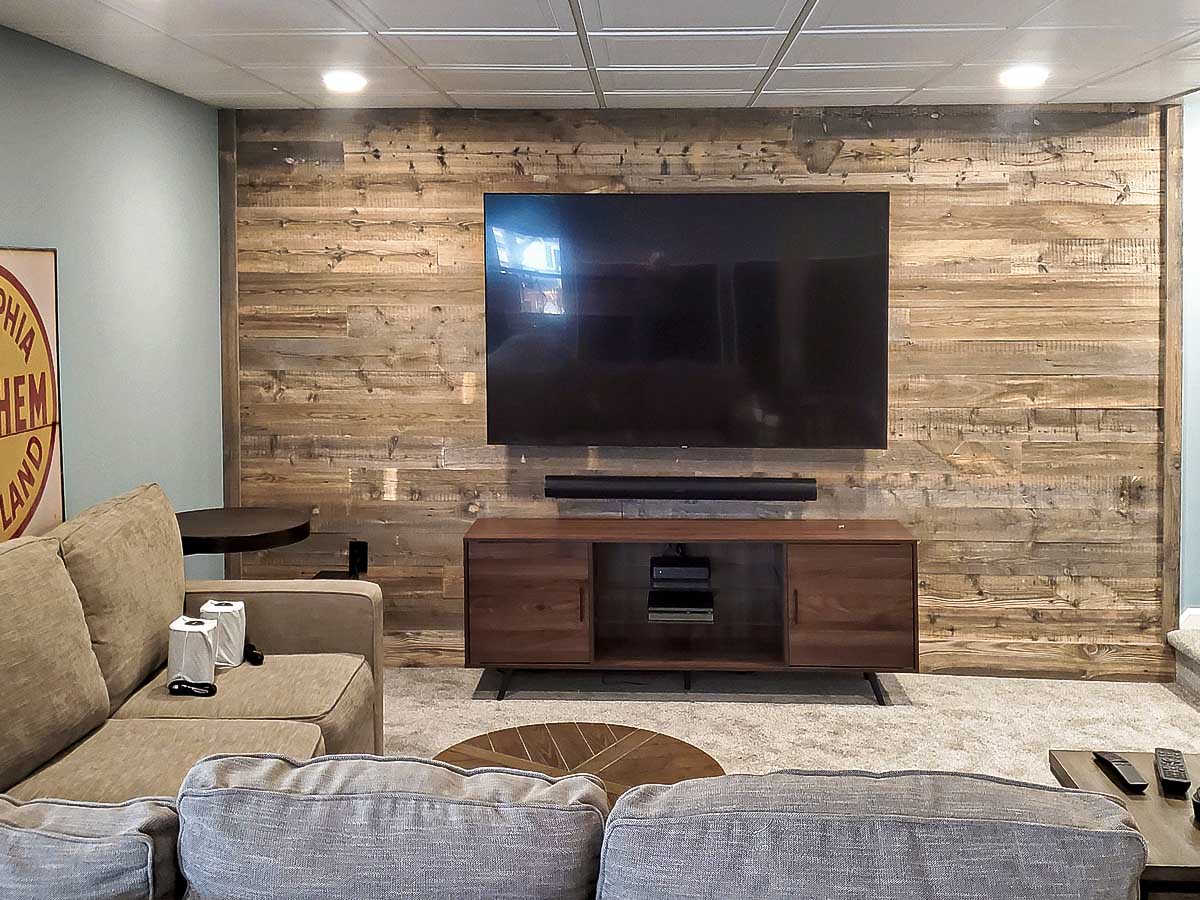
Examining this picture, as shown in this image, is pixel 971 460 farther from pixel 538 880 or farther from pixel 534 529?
pixel 538 880

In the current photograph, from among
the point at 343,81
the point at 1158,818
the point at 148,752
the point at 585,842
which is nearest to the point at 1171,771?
the point at 1158,818

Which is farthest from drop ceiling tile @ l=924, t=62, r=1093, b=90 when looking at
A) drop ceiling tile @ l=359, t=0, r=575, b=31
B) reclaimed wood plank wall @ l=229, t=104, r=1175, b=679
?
drop ceiling tile @ l=359, t=0, r=575, b=31

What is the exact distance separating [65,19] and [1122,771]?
3.34m

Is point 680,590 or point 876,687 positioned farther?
point 680,590

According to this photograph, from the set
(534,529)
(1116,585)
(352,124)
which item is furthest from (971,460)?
(352,124)

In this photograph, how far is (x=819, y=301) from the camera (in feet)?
15.3

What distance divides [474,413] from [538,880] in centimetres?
375

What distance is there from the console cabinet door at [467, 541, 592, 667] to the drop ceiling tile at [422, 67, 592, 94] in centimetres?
174

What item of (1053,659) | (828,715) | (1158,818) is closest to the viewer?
(1158,818)

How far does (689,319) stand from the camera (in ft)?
15.4

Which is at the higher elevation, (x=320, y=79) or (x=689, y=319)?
(x=320, y=79)

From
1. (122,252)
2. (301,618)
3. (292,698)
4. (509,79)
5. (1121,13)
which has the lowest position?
(292,698)

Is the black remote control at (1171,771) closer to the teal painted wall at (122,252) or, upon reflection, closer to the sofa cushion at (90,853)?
the sofa cushion at (90,853)

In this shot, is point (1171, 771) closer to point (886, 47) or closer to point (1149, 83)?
point (886, 47)
